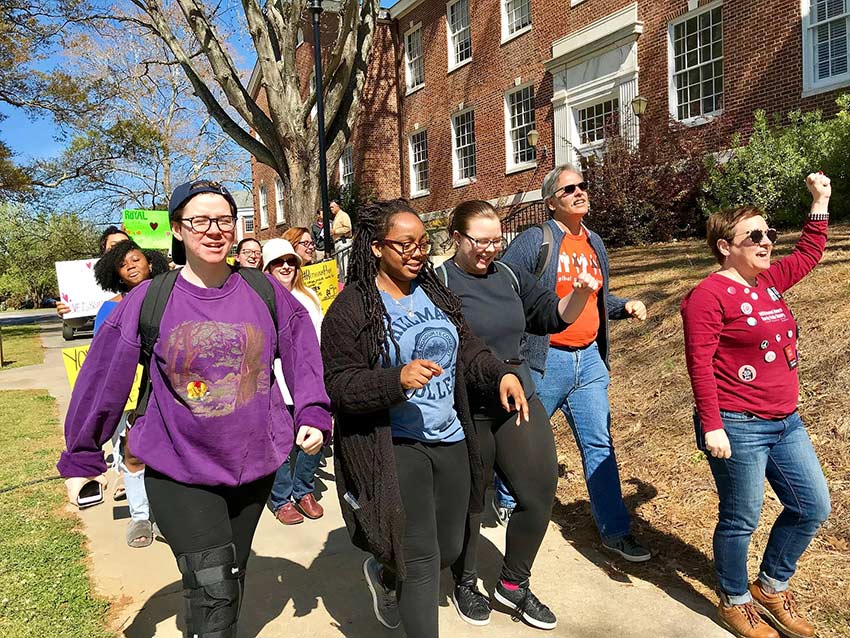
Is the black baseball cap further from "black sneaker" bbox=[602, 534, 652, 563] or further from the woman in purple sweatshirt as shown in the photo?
"black sneaker" bbox=[602, 534, 652, 563]

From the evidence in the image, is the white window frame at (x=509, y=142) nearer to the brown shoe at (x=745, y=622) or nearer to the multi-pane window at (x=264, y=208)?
the brown shoe at (x=745, y=622)

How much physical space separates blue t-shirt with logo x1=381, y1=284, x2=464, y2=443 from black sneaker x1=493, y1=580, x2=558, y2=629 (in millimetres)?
973

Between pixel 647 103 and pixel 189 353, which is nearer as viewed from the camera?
pixel 189 353

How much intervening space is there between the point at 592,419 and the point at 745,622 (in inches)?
48.8

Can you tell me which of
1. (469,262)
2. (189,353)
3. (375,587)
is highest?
(469,262)

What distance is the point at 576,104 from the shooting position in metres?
17.7

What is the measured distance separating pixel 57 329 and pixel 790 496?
2680 cm

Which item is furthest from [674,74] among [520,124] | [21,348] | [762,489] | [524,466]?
[21,348]

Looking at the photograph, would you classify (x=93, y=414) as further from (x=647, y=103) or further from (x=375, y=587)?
(x=647, y=103)

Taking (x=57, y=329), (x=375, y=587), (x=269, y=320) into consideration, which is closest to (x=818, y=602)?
(x=375, y=587)

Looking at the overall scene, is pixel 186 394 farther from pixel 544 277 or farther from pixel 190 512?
pixel 544 277

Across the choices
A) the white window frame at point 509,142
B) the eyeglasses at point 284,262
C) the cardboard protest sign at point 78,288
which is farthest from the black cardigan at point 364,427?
the white window frame at point 509,142

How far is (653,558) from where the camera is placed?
396 cm

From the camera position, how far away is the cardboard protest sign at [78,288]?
1791 cm
